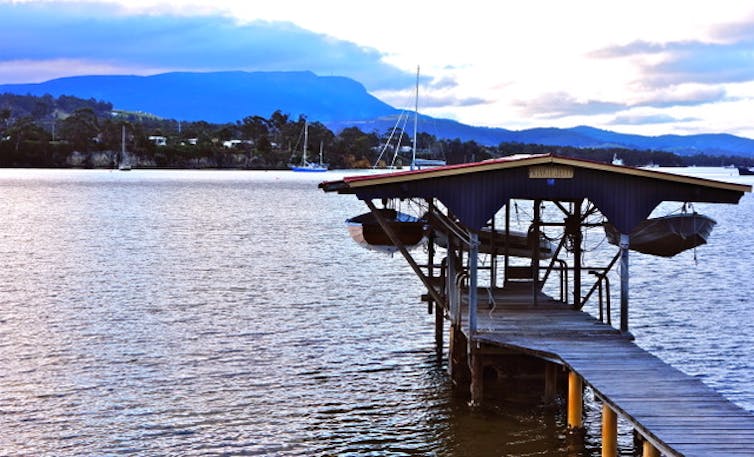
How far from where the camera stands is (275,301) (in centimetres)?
3350

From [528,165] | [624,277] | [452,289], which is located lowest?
[452,289]

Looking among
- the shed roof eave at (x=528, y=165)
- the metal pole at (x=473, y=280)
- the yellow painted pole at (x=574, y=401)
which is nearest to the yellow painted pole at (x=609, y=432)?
the yellow painted pole at (x=574, y=401)

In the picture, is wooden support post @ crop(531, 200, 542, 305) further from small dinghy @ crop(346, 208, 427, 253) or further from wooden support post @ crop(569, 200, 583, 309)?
small dinghy @ crop(346, 208, 427, 253)

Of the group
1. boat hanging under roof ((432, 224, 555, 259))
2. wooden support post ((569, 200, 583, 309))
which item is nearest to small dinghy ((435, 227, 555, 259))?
boat hanging under roof ((432, 224, 555, 259))

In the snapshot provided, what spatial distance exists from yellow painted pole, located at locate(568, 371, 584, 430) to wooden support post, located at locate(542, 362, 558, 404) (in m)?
1.43

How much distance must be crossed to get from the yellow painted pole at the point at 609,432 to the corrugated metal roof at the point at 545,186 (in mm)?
4767

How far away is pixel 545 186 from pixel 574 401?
4.17 meters

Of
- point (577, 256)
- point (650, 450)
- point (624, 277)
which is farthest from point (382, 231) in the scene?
point (650, 450)

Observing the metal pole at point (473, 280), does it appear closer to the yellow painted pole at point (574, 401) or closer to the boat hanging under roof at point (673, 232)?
the yellow painted pole at point (574, 401)

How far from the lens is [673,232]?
25.0 m

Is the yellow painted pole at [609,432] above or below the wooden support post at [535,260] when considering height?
below

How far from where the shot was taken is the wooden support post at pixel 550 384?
1880 cm

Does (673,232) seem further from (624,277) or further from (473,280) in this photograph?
(473,280)

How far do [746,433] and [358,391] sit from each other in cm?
979
